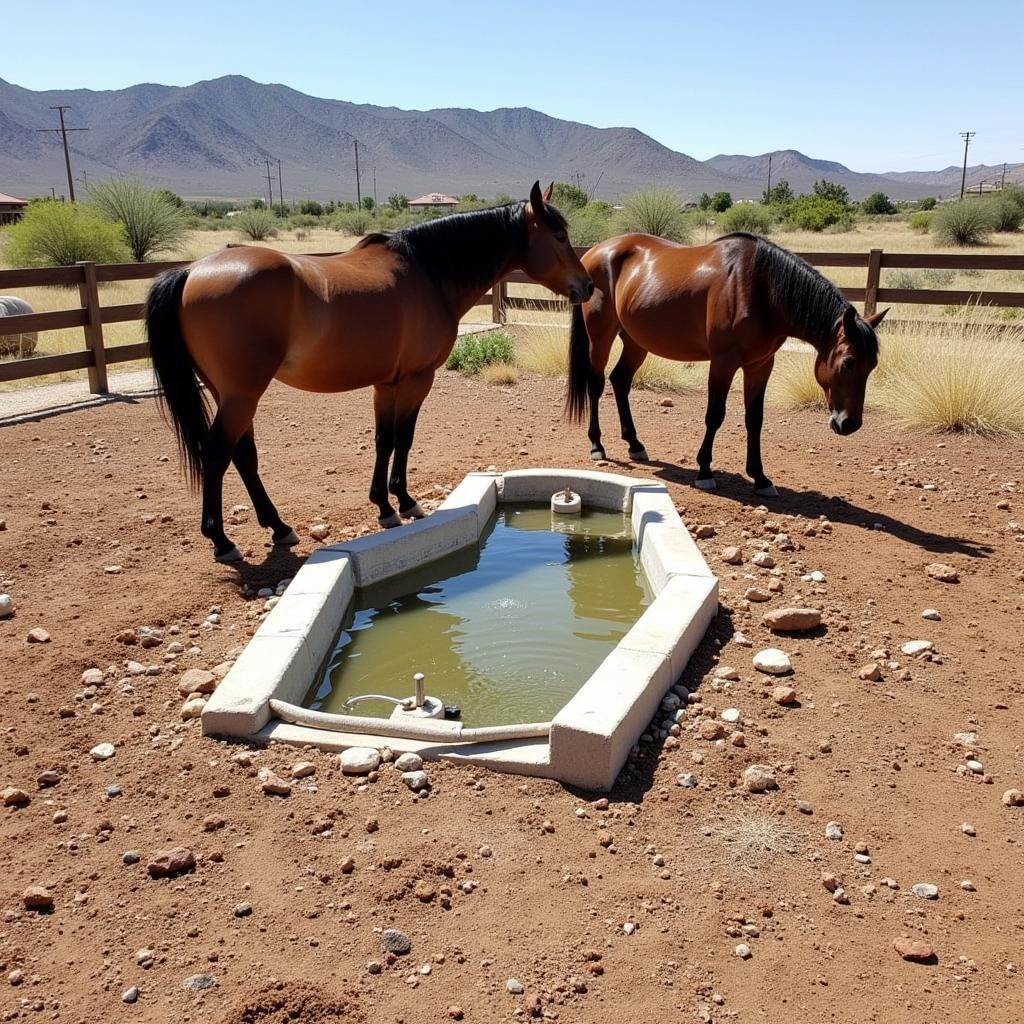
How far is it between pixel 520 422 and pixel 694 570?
482cm

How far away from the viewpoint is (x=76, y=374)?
41.5 feet

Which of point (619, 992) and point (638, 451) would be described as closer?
point (619, 992)

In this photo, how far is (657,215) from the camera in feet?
87.8

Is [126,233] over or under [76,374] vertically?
over

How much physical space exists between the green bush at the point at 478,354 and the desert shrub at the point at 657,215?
51.0ft

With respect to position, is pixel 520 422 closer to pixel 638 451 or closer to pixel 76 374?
pixel 638 451

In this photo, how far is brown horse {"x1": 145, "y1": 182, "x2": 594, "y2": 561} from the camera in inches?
197

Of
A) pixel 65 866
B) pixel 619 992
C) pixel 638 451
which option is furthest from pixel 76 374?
pixel 619 992

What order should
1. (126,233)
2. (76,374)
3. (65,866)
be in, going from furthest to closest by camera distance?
(126,233)
(76,374)
(65,866)

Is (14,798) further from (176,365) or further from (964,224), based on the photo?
(964,224)

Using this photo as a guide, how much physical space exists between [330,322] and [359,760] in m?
2.90

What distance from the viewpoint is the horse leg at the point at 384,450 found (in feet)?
19.7

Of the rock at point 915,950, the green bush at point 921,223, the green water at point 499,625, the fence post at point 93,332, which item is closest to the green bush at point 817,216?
the green bush at point 921,223

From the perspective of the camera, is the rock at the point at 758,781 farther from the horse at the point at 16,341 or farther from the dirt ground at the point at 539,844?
the horse at the point at 16,341
